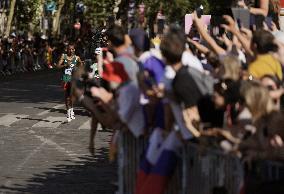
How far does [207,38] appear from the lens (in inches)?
356

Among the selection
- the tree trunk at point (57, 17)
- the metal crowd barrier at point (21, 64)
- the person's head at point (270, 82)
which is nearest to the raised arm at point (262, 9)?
the person's head at point (270, 82)

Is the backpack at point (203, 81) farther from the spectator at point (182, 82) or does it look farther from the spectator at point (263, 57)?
the spectator at point (263, 57)

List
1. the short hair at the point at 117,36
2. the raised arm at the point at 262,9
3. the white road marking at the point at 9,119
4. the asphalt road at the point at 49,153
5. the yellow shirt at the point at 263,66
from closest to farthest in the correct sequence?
1. the yellow shirt at the point at 263,66
2. the short hair at the point at 117,36
3. the raised arm at the point at 262,9
4. the asphalt road at the point at 49,153
5. the white road marking at the point at 9,119

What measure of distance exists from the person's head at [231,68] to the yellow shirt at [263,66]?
0.66 m

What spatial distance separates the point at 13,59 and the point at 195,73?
134 feet

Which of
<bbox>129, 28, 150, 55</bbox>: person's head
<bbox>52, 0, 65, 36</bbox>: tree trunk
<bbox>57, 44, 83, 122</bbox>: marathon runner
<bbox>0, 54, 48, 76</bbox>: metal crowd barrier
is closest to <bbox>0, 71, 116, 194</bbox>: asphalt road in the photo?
<bbox>57, 44, 83, 122</bbox>: marathon runner

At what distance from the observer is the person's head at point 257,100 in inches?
268

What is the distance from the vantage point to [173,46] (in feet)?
24.9

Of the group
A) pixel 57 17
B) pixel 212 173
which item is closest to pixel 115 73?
pixel 212 173

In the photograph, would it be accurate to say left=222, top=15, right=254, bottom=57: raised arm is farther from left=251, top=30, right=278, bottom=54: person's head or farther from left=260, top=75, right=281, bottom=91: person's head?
left=260, top=75, right=281, bottom=91: person's head

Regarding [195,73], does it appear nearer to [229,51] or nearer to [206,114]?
[206,114]

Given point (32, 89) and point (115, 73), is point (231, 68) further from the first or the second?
point (32, 89)

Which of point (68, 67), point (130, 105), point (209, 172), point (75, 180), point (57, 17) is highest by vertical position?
point (130, 105)

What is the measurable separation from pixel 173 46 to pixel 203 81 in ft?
1.15
